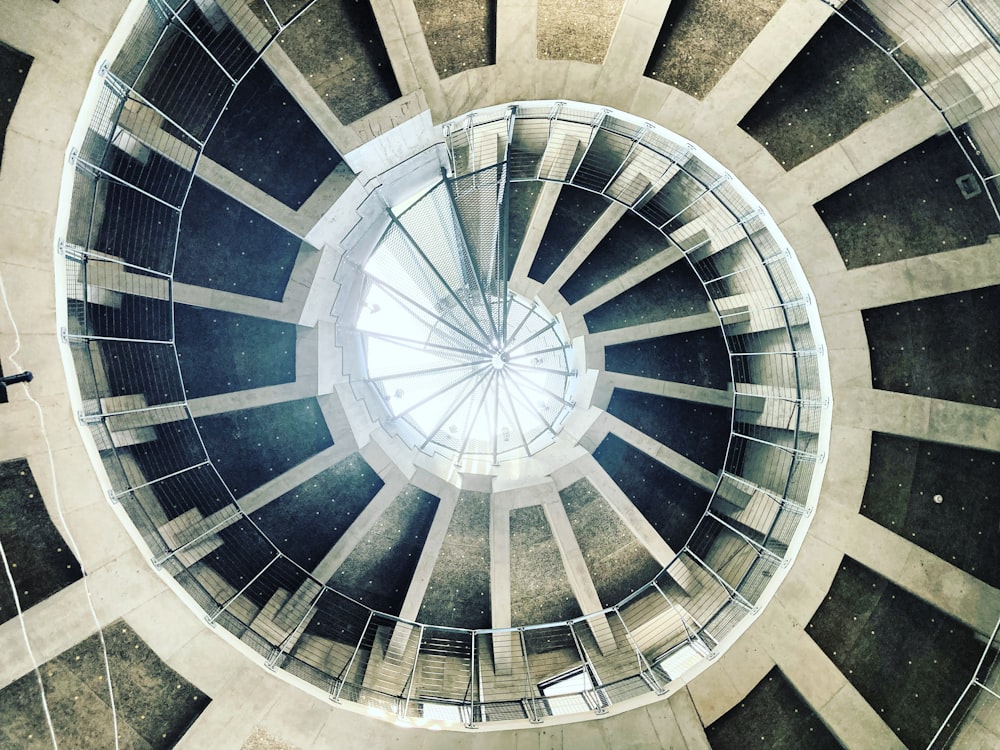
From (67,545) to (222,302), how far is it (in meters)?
7.57

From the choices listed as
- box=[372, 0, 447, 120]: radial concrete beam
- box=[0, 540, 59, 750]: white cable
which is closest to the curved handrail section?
box=[372, 0, 447, 120]: radial concrete beam

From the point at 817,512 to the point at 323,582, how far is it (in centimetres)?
1478

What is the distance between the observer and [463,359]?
75.1 ft

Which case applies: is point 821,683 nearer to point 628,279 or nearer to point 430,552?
point 430,552

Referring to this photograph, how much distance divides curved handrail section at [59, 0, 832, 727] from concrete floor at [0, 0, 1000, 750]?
509 mm

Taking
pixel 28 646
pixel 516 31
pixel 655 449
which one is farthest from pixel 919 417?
pixel 28 646

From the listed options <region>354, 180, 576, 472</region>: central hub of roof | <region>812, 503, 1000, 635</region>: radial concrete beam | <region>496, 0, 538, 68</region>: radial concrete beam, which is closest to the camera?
<region>496, 0, 538, 68</region>: radial concrete beam

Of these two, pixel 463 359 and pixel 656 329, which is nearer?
pixel 656 329

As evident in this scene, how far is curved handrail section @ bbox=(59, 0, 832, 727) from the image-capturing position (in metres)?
16.9

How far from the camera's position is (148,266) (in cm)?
1831

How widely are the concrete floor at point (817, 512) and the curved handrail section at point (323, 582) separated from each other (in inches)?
20.0

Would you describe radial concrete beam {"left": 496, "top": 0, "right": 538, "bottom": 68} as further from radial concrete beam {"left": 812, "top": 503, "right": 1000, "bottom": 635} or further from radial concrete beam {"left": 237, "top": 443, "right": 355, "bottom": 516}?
radial concrete beam {"left": 812, "top": 503, "right": 1000, "bottom": 635}

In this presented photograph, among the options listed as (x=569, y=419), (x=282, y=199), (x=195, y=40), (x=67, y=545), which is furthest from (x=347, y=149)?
(x=67, y=545)

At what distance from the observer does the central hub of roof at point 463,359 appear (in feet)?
66.4
